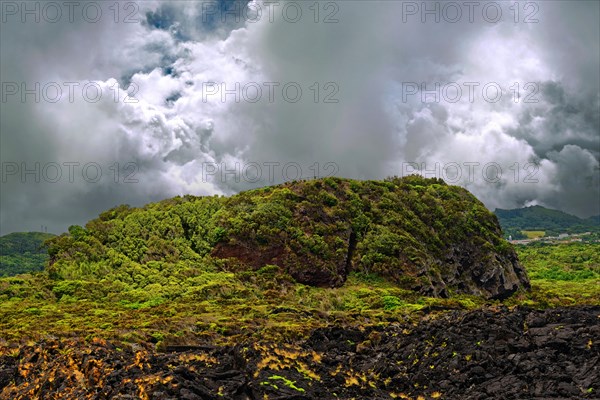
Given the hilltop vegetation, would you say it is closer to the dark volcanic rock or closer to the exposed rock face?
the dark volcanic rock

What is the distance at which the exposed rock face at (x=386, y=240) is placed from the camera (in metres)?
66.9

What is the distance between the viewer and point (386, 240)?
70.3 meters

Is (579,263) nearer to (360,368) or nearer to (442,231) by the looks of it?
(442,231)

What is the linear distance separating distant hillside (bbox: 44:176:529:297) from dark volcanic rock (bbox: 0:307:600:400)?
106 feet

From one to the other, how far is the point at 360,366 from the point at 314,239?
39.2 m

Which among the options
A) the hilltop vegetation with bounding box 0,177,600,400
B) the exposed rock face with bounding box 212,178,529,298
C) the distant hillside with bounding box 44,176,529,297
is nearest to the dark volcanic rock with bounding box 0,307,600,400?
the hilltop vegetation with bounding box 0,177,600,400

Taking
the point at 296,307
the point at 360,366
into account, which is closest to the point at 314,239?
the point at 296,307

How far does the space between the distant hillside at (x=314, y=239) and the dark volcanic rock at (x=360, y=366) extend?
32.3 metres

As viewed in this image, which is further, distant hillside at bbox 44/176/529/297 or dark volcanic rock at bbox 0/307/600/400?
distant hillside at bbox 44/176/529/297

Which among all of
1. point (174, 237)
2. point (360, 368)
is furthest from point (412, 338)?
point (174, 237)

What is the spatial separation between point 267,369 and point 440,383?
9270mm

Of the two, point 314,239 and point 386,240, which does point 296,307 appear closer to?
point 314,239

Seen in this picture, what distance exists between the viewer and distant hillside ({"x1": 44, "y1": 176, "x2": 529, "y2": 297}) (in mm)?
65250

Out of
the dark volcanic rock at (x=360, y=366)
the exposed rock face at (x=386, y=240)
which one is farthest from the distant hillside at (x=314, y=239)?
the dark volcanic rock at (x=360, y=366)
